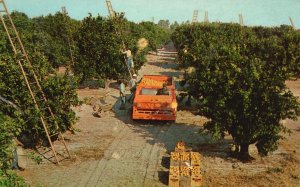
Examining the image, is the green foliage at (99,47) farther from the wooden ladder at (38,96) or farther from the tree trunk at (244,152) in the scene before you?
the tree trunk at (244,152)

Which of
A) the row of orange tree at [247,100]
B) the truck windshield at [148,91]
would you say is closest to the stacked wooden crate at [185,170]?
the row of orange tree at [247,100]

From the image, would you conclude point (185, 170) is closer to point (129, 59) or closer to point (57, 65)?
point (129, 59)

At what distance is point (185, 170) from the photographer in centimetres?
1242

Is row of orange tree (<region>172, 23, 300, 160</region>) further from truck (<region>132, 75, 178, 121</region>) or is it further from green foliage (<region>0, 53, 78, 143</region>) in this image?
green foliage (<region>0, 53, 78, 143</region>)

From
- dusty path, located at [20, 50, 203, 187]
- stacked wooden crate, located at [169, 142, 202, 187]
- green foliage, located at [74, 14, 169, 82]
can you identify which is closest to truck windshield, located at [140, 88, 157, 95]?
dusty path, located at [20, 50, 203, 187]

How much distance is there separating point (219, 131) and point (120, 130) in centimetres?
603

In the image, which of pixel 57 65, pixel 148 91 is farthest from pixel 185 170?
pixel 57 65

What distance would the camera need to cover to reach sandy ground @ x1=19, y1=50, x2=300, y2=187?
40.9ft

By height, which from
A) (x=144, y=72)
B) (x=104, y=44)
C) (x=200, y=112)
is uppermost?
(x=104, y=44)

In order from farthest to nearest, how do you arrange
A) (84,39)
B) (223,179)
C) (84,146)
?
(84,39) → (84,146) → (223,179)

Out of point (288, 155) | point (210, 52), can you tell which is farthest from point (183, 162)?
point (210, 52)

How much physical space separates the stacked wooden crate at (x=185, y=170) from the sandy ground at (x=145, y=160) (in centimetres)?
46

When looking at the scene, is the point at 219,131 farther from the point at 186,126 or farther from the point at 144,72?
the point at 144,72

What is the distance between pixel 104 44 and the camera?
2762 cm
